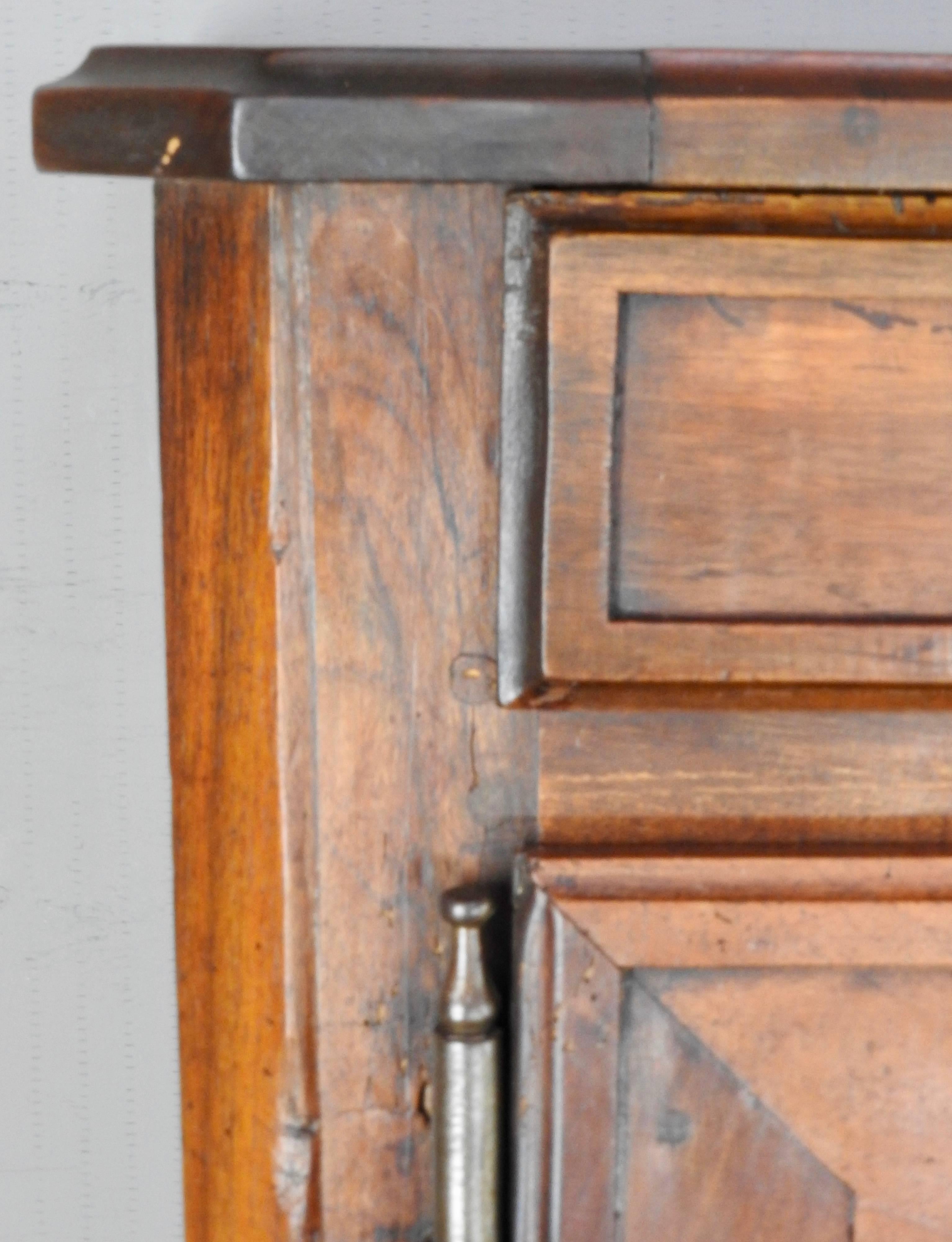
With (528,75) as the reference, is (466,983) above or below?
below

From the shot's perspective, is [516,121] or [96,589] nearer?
[516,121]

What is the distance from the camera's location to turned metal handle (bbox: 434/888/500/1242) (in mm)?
593

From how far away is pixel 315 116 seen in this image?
54 centimetres

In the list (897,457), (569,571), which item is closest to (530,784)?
(569,571)

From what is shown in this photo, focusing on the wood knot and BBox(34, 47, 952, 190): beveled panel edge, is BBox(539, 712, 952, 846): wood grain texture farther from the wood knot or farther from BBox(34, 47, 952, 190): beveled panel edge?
BBox(34, 47, 952, 190): beveled panel edge

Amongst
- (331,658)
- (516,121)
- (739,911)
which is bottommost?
(739,911)

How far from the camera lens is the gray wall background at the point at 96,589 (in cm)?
78

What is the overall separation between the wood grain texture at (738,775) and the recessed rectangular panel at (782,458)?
0.05 m

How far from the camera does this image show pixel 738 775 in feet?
1.99

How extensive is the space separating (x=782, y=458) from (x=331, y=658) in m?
0.20

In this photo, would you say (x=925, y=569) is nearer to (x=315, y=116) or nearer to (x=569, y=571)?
(x=569, y=571)

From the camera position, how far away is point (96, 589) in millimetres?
844

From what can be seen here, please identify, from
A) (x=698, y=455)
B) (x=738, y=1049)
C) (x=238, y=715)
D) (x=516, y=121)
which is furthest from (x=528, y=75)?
(x=738, y=1049)

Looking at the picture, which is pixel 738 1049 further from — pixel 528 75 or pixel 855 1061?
pixel 528 75
